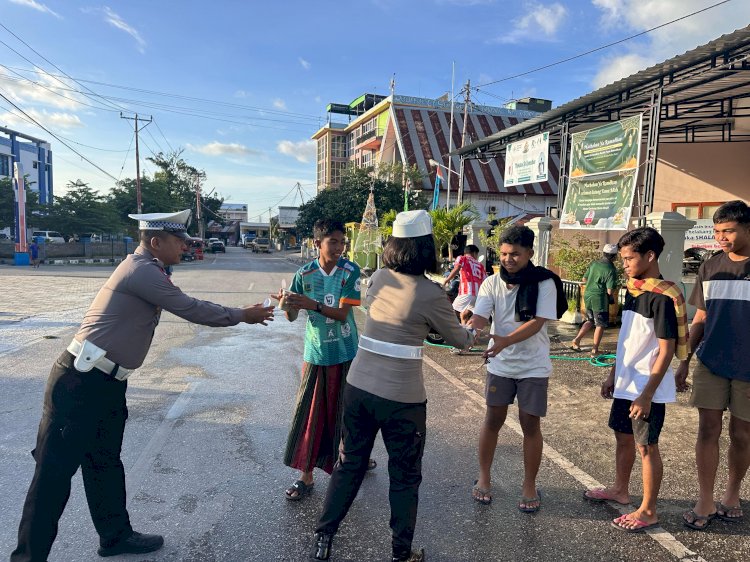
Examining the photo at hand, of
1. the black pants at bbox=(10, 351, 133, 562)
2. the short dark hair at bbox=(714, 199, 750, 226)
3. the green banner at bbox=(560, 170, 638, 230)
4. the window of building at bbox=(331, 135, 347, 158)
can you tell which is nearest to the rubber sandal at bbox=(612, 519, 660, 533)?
the short dark hair at bbox=(714, 199, 750, 226)

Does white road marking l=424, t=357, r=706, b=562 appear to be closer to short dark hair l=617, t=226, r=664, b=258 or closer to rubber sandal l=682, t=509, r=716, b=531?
rubber sandal l=682, t=509, r=716, b=531

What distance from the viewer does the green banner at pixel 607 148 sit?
34.7 ft

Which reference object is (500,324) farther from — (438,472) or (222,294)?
(222,294)

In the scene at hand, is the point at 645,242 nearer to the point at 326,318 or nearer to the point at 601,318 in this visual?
the point at 326,318

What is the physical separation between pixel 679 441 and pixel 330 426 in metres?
3.24

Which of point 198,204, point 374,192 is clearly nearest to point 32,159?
point 198,204

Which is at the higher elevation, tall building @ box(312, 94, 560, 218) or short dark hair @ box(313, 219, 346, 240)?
tall building @ box(312, 94, 560, 218)

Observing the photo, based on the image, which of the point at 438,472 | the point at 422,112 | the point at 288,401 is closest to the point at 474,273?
the point at 288,401

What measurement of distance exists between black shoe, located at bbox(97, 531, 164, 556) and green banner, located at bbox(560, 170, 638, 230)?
408 inches

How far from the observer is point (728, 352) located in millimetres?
3066

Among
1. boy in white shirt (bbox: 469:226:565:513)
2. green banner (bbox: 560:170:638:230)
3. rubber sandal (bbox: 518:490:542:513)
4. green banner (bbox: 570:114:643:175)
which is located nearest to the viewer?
boy in white shirt (bbox: 469:226:565:513)

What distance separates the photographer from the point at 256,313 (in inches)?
118

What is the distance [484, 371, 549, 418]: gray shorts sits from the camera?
317 cm

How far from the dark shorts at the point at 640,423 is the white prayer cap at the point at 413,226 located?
5.78 ft
